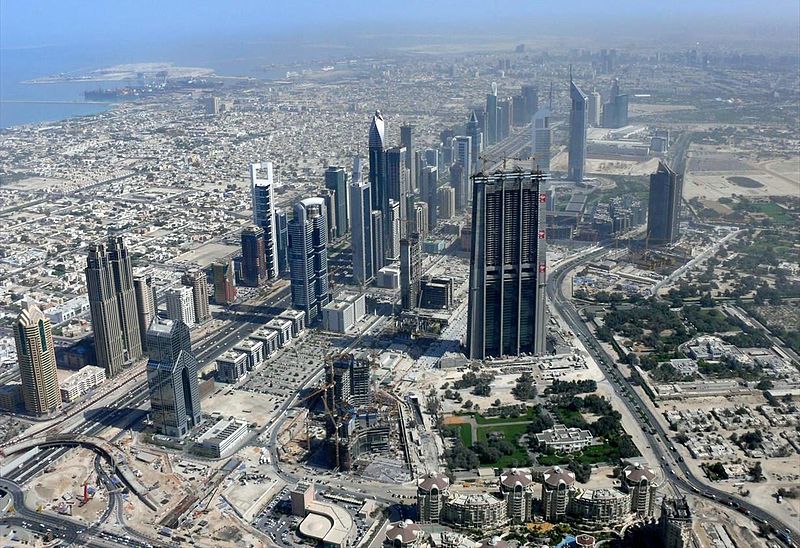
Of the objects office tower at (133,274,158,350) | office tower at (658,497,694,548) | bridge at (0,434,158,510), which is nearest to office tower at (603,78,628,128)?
office tower at (133,274,158,350)

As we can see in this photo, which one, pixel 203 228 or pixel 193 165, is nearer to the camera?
pixel 203 228

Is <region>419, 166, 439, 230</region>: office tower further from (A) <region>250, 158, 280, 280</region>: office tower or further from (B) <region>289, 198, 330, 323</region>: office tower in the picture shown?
(B) <region>289, 198, 330, 323</region>: office tower

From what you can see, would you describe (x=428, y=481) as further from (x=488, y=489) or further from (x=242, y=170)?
(x=242, y=170)

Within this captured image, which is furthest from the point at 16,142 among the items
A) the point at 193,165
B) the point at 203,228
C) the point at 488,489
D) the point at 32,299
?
the point at 488,489

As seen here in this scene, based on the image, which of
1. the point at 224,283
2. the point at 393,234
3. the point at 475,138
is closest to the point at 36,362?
the point at 224,283

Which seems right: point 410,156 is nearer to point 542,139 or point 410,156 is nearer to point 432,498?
point 542,139

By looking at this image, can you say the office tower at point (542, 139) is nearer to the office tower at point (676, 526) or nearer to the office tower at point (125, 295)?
the office tower at point (125, 295)
